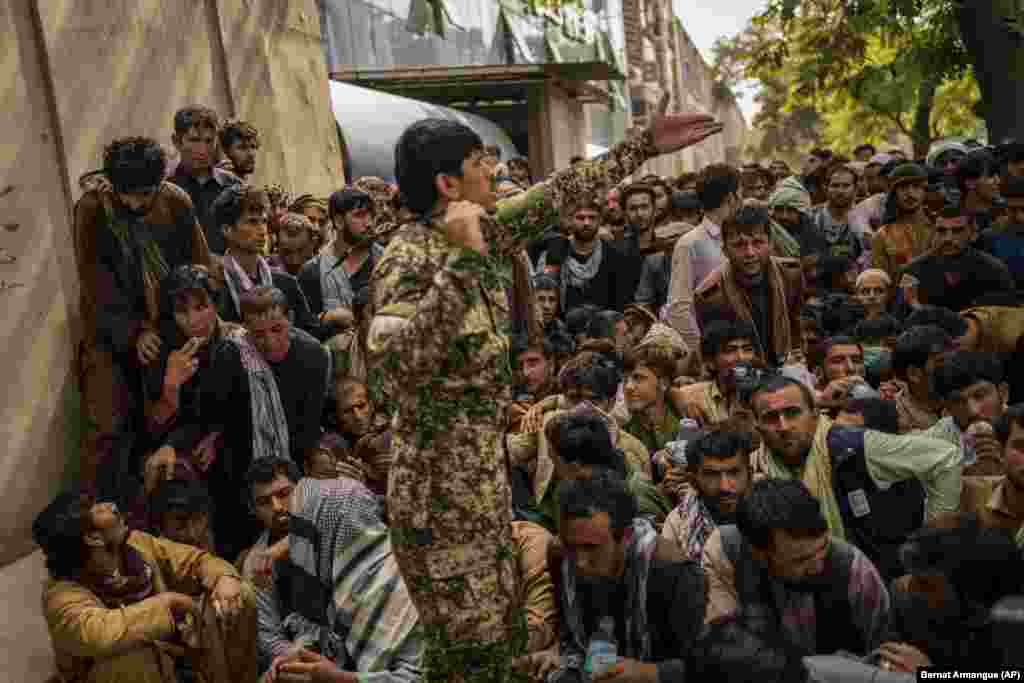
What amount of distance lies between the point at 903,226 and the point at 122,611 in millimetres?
5225

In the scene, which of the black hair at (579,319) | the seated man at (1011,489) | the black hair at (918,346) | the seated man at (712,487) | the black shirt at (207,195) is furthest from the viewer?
the black hair at (579,319)

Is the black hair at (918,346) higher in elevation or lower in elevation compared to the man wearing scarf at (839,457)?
higher

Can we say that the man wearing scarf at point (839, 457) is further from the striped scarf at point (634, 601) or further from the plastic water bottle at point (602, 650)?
the plastic water bottle at point (602, 650)

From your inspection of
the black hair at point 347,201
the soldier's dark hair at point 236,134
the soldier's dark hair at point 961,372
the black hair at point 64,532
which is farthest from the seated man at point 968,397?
the soldier's dark hair at point 236,134

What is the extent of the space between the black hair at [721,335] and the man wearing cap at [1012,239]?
197 centimetres

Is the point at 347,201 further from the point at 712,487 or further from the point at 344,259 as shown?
the point at 712,487

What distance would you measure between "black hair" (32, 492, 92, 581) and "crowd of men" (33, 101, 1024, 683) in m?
0.01

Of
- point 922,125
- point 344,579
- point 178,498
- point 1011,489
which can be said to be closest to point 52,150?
point 178,498

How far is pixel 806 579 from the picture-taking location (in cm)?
389

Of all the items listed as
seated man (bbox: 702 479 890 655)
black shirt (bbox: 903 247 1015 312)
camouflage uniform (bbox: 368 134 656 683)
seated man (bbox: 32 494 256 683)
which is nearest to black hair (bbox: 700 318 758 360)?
black shirt (bbox: 903 247 1015 312)

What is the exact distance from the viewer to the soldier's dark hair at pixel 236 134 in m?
6.82

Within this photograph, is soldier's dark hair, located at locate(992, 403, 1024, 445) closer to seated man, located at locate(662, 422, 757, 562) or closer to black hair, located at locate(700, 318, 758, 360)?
seated man, located at locate(662, 422, 757, 562)

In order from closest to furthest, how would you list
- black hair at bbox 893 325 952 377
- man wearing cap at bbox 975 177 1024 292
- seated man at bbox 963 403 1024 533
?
seated man at bbox 963 403 1024 533, black hair at bbox 893 325 952 377, man wearing cap at bbox 975 177 1024 292

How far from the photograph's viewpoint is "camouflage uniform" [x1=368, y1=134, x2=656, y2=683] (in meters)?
3.10
